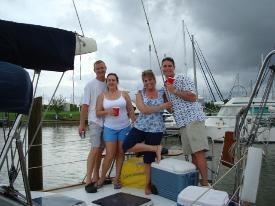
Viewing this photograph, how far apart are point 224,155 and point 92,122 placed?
1970 mm

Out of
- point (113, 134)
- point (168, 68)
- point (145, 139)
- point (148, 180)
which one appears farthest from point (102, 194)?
point (168, 68)

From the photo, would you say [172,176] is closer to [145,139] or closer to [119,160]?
[145,139]

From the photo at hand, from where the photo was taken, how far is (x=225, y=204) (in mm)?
3740

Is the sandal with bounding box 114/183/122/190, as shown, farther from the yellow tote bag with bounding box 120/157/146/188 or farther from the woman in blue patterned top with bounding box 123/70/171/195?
the woman in blue patterned top with bounding box 123/70/171/195

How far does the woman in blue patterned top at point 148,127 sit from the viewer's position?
5336 millimetres

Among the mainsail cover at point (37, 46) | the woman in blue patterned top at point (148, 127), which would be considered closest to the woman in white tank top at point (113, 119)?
the woman in blue patterned top at point (148, 127)

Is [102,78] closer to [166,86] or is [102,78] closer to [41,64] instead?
[166,86]

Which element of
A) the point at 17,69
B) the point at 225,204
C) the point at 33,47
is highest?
the point at 33,47

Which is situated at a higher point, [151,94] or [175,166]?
[151,94]

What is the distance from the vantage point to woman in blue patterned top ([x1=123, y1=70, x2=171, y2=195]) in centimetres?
534

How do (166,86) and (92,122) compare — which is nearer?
(166,86)

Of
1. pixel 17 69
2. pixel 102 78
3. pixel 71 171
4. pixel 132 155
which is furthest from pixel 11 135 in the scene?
pixel 71 171

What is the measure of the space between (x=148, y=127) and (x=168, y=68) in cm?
86

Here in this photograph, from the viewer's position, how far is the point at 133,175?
5871 millimetres
